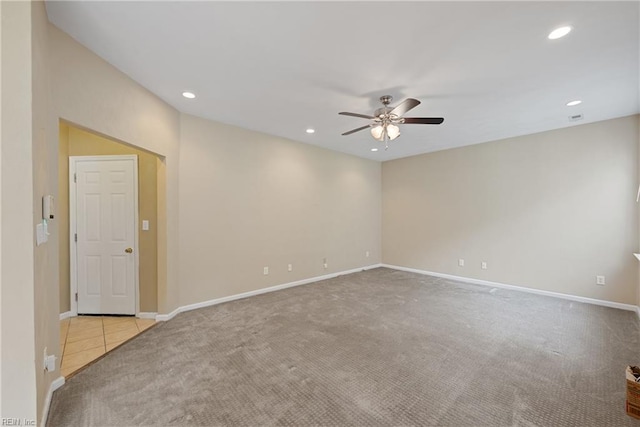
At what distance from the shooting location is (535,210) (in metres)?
4.46

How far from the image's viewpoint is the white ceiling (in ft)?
5.85

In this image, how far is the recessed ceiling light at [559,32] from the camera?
194cm

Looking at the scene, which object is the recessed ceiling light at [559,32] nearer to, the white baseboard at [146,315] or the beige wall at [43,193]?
the beige wall at [43,193]

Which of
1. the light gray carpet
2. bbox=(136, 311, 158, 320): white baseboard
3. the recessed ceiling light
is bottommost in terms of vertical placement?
the light gray carpet

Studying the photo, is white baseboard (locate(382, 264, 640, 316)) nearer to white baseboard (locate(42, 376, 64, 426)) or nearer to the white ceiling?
the white ceiling

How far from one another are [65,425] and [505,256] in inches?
239

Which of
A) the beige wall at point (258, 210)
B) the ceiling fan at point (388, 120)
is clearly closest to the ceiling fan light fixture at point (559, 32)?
the ceiling fan at point (388, 120)

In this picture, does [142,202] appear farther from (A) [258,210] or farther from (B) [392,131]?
(B) [392,131]

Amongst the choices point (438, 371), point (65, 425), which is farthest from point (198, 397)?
point (438, 371)

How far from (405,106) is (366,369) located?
8.52 ft

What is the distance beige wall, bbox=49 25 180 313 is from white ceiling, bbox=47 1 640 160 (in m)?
0.14

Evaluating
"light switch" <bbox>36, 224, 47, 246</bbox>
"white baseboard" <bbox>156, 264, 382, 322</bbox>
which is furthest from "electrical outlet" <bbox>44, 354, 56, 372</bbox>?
"white baseboard" <bbox>156, 264, 382, 322</bbox>

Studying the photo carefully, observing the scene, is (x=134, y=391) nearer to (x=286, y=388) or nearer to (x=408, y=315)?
(x=286, y=388)

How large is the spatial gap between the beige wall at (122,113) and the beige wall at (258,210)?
178 millimetres
